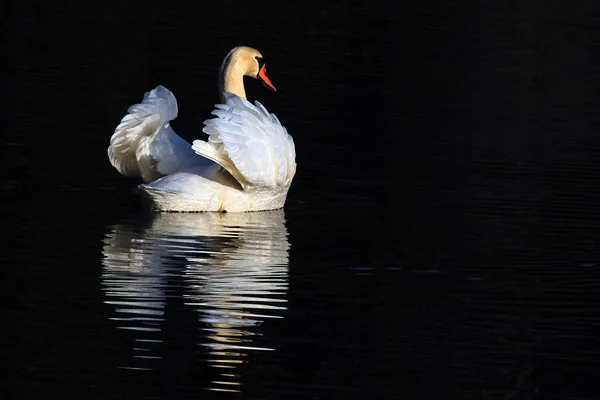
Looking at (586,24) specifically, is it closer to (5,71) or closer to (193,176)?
(5,71)

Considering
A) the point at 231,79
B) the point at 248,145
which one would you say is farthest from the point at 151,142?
the point at 231,79

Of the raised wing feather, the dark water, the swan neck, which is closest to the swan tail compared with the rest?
the dark water

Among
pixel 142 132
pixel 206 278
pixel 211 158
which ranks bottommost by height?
pixel 206 278

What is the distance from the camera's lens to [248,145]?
1170cm

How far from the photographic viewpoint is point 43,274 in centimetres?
971

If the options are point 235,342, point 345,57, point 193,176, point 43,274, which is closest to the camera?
point 235,342

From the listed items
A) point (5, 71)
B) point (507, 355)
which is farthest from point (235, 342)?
point (5, 71)

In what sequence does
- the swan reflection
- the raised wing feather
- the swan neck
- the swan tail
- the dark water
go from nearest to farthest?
the dark water → the swan reflection → the raised wing feather → the swan tail → the swan neck

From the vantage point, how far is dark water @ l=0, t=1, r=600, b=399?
8.05 m

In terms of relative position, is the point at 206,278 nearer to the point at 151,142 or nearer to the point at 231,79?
the point at 151,142

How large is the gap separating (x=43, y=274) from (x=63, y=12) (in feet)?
47.4

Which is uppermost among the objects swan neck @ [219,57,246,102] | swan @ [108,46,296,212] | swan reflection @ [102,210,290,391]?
swan neck @ [219,57,246,102]

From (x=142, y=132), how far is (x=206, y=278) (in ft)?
8.74

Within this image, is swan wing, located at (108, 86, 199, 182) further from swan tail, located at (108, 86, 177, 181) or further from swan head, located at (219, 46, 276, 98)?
swan head, located at (219, 46, 276, 98)
